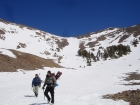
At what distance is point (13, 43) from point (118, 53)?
59565 mm

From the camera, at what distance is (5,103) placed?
14391 mm

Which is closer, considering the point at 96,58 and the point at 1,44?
the point at 1,44

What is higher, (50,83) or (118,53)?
(118,53)

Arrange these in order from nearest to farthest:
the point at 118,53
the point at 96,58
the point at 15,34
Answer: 1. the point at 118,53
2. the point at 96,58
3. the point at 15,34

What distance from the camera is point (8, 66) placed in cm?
4222

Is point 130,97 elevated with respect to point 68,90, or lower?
lower

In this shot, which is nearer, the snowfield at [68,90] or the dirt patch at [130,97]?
the dirt patch at [130,97]

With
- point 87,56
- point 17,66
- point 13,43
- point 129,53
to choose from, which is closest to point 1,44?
point 13,43

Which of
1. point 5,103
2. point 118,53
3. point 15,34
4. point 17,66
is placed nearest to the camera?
point 5,103

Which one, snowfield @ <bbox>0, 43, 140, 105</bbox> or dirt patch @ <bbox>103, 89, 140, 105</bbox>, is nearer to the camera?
dirt patch @ <bbox>103, 89, 140, 105</bbox>

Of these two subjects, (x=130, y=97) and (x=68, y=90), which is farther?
(x=68, y=90)

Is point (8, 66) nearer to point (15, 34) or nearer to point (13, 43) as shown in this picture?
point (13, 43)

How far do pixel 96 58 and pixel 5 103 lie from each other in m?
102

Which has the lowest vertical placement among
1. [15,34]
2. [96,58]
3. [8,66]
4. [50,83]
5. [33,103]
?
[33,103]
